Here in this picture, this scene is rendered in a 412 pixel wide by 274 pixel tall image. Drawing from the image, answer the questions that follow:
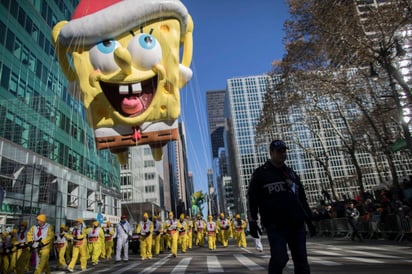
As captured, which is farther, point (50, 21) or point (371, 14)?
point (50, 21)

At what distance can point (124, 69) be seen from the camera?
539 cm

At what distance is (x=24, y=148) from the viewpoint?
20078 millimetres

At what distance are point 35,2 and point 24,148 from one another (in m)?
13.0

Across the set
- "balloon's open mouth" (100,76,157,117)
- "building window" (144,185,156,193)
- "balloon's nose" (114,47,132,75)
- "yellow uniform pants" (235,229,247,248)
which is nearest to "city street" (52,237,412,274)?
"balloon's open mouth" (100,76,157,117)

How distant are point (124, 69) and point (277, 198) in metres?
3.37

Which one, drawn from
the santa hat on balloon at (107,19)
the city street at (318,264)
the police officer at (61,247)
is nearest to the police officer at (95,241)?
the police officer at (61,247)

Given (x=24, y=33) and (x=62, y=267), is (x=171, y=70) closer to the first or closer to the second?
(x=62, y=267)

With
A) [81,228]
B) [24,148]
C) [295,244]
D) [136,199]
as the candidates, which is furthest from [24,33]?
[136,199]

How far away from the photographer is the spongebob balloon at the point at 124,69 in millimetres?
5465

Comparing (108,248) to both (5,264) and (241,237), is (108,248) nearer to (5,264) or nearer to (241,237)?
(5,264)

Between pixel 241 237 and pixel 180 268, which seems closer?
pixel 180 268

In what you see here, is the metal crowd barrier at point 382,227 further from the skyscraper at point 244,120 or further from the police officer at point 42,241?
the skyscraper at point 244,120

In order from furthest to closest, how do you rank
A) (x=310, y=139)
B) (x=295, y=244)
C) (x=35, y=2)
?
(x=310, y=139) < (x=35, y=2) < (x=295, y=244)

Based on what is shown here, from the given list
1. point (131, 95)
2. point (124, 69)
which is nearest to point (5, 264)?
point (131, 95)
